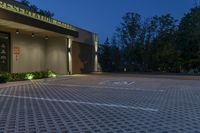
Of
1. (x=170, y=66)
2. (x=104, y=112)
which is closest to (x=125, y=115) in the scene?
(x=104, y=112)

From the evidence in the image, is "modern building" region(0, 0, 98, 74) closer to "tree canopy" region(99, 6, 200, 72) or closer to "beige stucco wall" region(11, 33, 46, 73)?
"beige stucco wall" region(11, 33, 46, 73)

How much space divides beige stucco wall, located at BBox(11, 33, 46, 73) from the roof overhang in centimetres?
287

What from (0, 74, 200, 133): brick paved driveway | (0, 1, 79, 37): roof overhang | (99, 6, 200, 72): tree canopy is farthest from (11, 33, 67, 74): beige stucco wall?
(0, 74, 200, 133): brick paved driveway

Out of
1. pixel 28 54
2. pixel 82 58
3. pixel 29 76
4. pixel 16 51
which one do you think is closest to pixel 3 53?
pixel 16 51

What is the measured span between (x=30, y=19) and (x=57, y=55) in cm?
839

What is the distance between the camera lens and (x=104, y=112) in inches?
327

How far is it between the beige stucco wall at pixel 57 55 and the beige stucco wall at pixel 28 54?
1.72 feet

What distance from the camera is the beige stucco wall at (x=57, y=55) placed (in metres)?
26.3

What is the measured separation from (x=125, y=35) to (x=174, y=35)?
5546 mm

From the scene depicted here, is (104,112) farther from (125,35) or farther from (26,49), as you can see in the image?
(125,35)

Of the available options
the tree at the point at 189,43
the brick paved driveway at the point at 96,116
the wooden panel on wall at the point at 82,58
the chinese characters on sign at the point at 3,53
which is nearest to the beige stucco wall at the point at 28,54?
the chinese characters on sign at the point at 3,53

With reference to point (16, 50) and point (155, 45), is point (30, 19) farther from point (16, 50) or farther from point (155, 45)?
point (155, 45)

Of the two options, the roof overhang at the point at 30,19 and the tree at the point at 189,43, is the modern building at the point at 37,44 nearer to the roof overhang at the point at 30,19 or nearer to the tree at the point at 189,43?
the roof overhang at the point at 30,19

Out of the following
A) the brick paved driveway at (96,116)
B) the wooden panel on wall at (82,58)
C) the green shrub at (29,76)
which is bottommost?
the brick paved driveway at (96,116)
